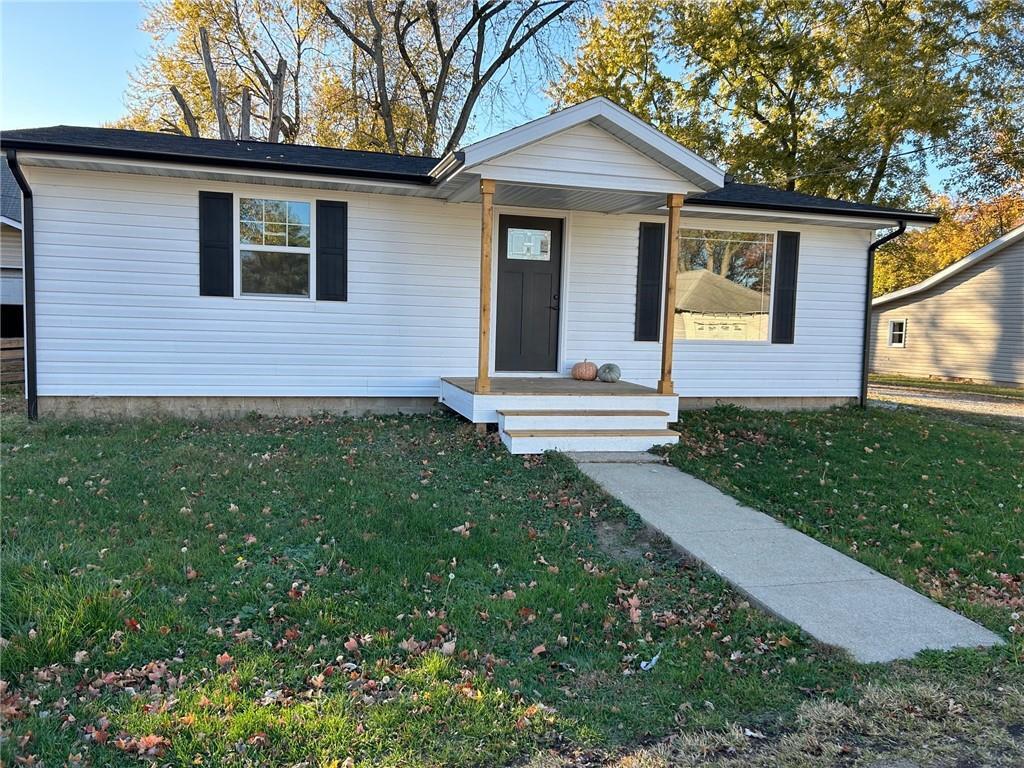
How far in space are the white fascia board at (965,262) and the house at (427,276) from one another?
24.9 feet

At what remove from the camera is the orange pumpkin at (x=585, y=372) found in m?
8.32

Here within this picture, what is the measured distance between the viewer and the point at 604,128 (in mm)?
6770

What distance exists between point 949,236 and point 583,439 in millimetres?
26293

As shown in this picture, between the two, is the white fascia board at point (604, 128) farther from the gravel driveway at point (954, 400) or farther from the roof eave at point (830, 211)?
the gravel driveway at point (954, 400)

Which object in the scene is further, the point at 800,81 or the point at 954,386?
the point at 800,81

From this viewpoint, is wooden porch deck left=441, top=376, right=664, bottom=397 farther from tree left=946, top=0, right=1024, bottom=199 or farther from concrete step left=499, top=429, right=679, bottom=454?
tree left=946, top=0, right=1024, bottom=199

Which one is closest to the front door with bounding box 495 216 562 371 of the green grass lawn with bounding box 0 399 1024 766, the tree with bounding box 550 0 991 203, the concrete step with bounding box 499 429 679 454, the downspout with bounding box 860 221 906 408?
the concrete step with bounding box 499 429 679 454

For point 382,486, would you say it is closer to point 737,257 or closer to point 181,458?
point 181,458

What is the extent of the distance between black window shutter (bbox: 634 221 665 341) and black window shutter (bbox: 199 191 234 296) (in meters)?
5.03

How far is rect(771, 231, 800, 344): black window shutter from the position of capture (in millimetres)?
9172

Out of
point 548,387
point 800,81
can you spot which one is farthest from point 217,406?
point 800,81

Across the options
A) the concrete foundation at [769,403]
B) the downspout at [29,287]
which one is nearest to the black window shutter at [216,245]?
the downspout at [29,287]

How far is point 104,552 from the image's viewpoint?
11.7 ft

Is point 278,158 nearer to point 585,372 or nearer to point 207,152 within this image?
point 207,152
